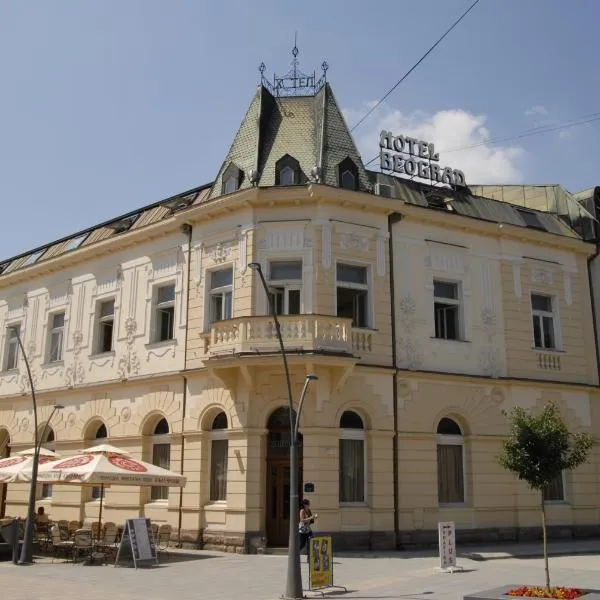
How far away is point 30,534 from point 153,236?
445 inches

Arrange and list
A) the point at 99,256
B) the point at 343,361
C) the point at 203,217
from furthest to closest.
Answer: the point at 99,256 < the point at 203,217 < the point at 343,361

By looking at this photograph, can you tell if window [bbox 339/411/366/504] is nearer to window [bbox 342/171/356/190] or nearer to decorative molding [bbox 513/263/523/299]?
window [bbox 342/171/356/190]

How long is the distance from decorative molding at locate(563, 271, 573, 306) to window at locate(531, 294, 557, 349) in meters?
0.63

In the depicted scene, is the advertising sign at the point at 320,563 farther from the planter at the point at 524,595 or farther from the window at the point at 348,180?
the window at the point at 348,180

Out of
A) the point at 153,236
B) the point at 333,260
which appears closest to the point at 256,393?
the point at 333,260

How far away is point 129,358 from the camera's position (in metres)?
26.2

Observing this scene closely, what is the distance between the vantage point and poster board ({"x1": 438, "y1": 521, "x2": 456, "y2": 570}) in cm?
1747

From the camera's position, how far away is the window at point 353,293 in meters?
23.1

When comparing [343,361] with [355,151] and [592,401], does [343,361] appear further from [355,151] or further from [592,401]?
[592,401]

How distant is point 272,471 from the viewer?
71.6 feet

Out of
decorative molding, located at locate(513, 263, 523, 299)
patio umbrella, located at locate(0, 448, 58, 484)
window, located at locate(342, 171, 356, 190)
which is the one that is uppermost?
window, located at locate(342, 171, 356, 190)

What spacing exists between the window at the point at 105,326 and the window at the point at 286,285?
8047 mm

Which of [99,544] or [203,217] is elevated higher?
[203,217]

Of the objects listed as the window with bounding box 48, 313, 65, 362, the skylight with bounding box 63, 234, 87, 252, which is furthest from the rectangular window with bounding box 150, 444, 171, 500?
the skylight with bounding box 63, 234, 87, 252
